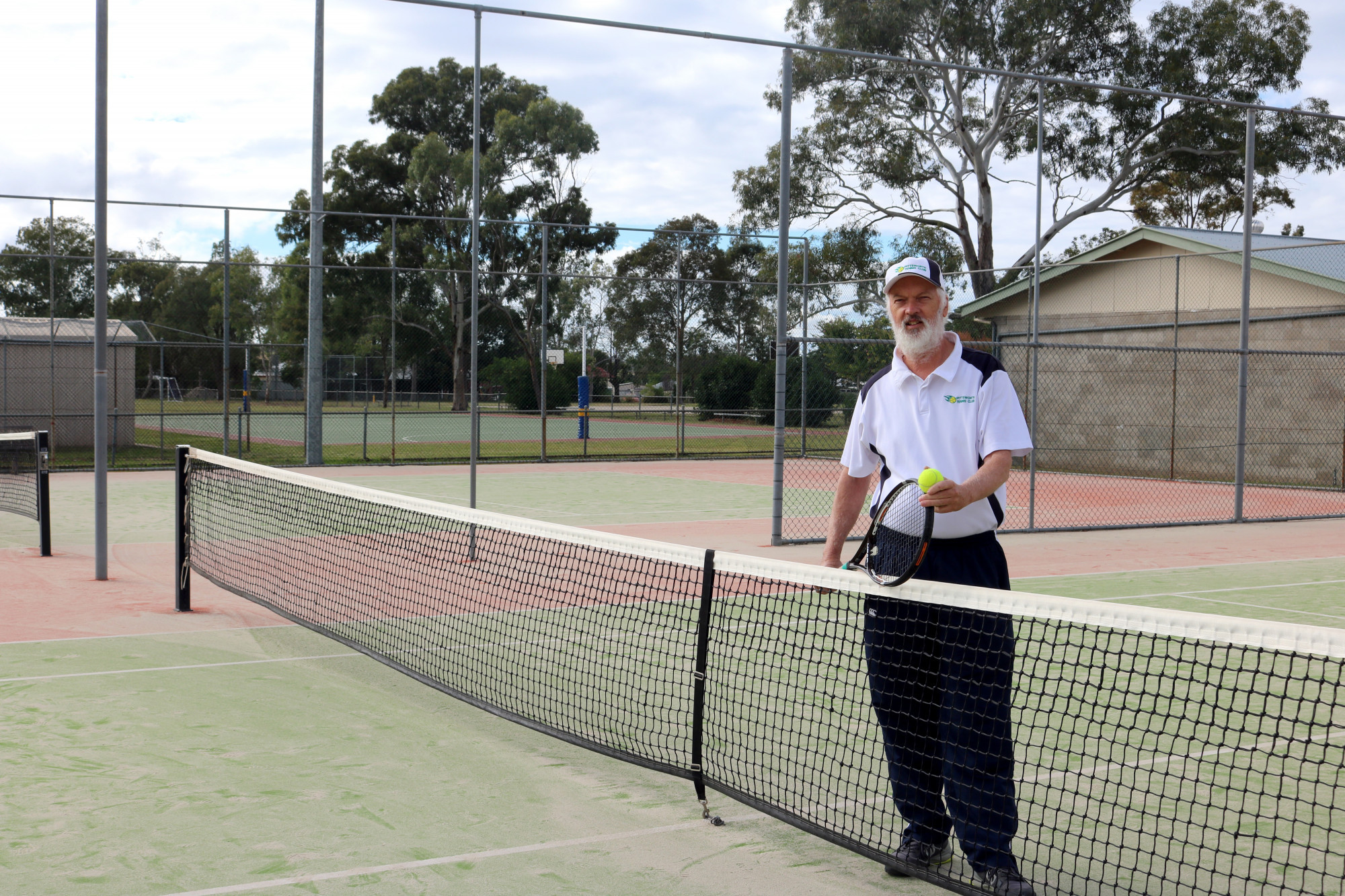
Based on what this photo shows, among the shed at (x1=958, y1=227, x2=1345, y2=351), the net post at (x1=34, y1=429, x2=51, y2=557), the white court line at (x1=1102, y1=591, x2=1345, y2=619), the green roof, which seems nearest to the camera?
the white court line at (x1=1102, y1=591, x2=1345, y2=619)

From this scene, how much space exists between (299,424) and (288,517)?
2358 centimetres

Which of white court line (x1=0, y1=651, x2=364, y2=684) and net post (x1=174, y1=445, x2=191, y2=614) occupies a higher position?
net post (x1=174, y1=445, x2=191, y2=614)

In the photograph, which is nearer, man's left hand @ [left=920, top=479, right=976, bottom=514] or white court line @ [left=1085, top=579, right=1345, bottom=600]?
man's left hand @ [left=920, top=479, right=976, bottom=514]

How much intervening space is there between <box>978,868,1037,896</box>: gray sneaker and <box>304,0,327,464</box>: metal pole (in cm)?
1770

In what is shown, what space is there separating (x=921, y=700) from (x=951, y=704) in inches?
5.7

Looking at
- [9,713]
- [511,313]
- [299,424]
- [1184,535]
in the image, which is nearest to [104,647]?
[9,713]

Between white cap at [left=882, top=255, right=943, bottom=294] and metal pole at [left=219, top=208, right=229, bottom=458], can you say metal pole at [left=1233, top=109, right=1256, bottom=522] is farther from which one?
metal pole at [left=219, top=208, right=229, bottom=458]

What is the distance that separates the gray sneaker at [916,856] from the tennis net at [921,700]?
0.04 metres

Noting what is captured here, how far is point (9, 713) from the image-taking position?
553 cm

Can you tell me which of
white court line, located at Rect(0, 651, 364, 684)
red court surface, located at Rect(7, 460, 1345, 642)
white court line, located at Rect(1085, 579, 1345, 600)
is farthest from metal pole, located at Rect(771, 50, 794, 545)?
white court line, located at Rect(0, 651, 364, 684)

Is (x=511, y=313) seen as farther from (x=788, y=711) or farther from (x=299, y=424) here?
(x=788, y=711)

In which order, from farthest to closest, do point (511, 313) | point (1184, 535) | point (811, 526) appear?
1. point (511, 313)
2. point (811, 526)
3. point (1184, 535)

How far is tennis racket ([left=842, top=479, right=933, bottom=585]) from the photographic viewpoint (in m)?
3.48

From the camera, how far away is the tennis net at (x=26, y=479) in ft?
34.3
